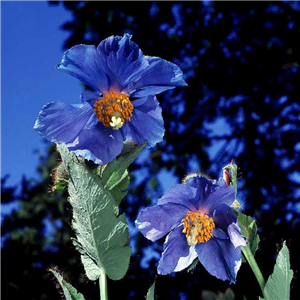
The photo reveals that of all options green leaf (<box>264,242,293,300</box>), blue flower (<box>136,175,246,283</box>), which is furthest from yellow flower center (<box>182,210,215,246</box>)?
green leaf (<box>264,242,293,300</box>)

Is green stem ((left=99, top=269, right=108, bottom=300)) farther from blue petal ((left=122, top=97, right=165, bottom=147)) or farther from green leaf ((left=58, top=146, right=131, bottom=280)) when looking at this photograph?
blue petal ((left=122, top=97, right=165, bottom=147))

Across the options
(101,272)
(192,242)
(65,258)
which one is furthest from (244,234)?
(65,258)

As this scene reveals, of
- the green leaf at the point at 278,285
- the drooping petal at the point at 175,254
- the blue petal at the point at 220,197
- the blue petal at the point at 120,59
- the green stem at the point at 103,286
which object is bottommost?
the green leaf at the point at 278,285

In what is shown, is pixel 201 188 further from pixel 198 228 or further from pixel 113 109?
pixel 113 109

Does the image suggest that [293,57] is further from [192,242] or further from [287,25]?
[192,242]

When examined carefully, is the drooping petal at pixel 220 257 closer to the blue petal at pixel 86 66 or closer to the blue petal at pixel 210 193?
the blue petal at pixel 210 193

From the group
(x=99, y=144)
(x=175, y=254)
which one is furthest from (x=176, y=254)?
(x=99, y=144)

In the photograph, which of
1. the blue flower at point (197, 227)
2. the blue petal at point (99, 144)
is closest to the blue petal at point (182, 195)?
the blue flower at point (197, 227)
